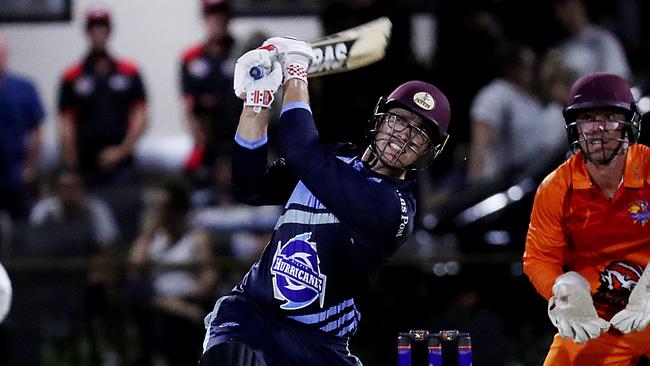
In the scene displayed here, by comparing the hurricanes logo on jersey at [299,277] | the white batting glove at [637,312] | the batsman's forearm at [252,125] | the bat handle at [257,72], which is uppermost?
the bat handle at [257,72]

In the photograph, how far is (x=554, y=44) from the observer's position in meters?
10.1

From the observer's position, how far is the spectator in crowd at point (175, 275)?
28.4 feet

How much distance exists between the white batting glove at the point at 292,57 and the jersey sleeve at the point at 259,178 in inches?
10.7

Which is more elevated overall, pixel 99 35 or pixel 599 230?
pixel 99 35

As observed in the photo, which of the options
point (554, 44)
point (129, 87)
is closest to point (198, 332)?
point (129, 87)

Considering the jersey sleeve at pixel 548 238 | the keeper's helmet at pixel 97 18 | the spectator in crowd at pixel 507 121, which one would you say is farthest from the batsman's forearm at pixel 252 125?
the keeper's helmet at pixel 97 18

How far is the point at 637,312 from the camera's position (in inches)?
203

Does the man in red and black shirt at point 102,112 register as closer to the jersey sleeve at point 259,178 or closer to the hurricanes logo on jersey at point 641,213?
the jersey sleeve at point 259,178

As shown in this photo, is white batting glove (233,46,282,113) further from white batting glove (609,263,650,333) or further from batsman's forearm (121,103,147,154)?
batsman's forearm (121,103,147,154)

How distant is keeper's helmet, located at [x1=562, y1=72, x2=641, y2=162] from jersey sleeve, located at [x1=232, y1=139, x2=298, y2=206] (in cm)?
104

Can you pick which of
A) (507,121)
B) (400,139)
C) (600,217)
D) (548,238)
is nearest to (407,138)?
(400,139)

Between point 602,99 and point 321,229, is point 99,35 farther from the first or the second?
point 602,99

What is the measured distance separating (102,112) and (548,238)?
5.38 meters

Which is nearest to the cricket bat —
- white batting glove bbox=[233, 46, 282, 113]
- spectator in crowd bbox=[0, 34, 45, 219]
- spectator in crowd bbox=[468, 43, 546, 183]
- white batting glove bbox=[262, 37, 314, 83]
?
white batting glove bbox=[262, 37, 314, 83]
